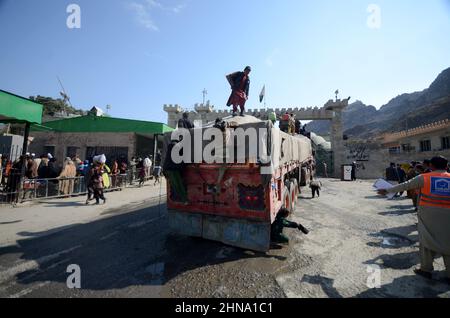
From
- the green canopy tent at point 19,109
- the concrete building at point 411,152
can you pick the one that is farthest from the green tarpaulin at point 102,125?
the concrete building at point 411,152

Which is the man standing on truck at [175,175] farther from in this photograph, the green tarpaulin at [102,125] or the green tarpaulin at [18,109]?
the green tarpaulin at [102,125]

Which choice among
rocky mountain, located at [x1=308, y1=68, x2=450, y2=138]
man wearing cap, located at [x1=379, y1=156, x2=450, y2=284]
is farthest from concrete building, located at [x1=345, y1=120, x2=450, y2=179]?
man wearing cap, located at [x1=379, y1=156, x2=450, y2=284]

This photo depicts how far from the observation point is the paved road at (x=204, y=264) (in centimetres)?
294

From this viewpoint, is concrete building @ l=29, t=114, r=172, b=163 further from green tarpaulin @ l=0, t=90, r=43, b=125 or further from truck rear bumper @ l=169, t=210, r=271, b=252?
truck rear bumper @ l=169, t=210, r=271, b=252

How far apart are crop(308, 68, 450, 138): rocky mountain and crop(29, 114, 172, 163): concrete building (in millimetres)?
41979

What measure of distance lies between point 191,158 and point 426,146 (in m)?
31.1

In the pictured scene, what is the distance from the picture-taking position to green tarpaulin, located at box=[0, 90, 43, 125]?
6.73 metres

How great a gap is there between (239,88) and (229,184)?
3602 mm

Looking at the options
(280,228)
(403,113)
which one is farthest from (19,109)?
(403,113)

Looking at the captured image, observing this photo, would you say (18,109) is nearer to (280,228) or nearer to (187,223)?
(187,223)

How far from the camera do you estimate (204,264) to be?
368 centimetres
